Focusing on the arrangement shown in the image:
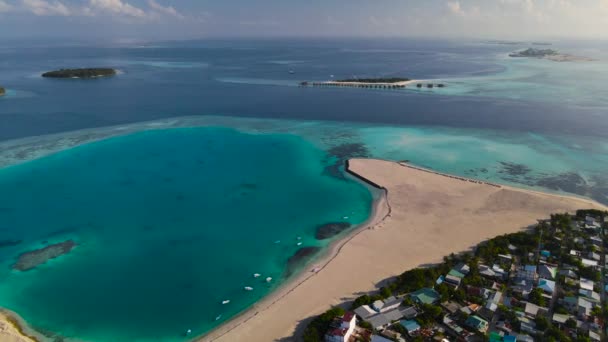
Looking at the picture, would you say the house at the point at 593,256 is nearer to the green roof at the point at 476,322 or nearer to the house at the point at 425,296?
the green roof at the point at 476,322

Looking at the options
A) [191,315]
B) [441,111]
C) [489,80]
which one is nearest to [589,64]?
[489,80]

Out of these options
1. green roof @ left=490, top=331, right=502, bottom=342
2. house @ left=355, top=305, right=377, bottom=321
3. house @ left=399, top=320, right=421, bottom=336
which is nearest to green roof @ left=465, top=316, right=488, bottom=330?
green roof @ left=490, top=331, right=502, bottom=342

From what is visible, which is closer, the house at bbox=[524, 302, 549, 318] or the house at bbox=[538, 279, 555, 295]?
the house at bbox=[524, 302, 549, 318]

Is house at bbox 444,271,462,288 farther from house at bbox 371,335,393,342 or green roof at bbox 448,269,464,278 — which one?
house at bbox 371,335,393,342

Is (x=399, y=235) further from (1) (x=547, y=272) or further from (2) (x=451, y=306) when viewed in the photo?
(1) (x=547, y=272)

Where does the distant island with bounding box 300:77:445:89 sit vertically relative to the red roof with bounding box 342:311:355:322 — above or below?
above

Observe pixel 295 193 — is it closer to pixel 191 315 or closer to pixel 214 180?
pixel 214 180

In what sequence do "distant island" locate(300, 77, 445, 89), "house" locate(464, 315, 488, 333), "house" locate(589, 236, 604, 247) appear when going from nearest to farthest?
"house" locate(464, 315, 488, 333), "house" locate(589, 236, 604, 247), "distant island" locate(300, 77, 445, 89)

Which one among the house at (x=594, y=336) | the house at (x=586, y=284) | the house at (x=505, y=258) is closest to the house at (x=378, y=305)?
the house at (x=505, y=258)
